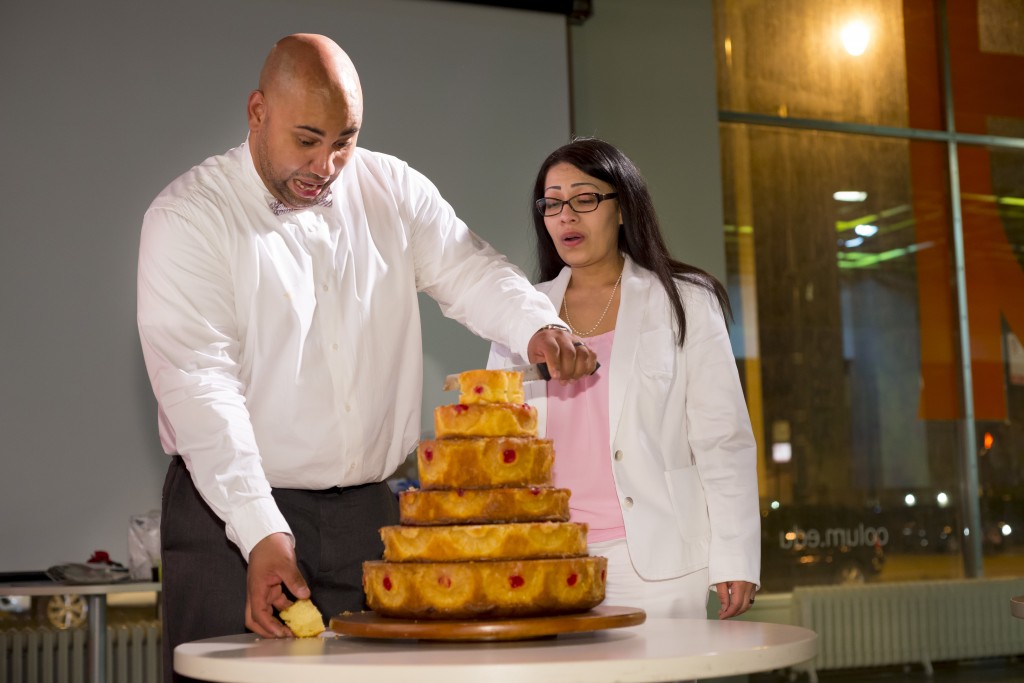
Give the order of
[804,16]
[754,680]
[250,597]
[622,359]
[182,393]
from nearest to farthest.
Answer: [250,597]
[182,393]
[622,359]
[754,680]
[804,16]

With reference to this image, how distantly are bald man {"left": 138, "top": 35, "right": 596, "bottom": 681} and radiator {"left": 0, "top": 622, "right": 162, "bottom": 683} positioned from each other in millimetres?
3336

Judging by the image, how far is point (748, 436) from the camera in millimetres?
2783

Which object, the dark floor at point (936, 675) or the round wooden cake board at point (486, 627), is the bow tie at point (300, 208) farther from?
the dark floor at point (936, 675)

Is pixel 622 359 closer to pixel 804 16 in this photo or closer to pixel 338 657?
pixel 338 657

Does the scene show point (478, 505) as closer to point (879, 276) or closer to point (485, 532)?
point (485, 532)

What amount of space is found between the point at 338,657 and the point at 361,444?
79cm

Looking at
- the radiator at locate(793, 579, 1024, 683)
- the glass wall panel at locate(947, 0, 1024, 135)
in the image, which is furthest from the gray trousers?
the glass wall panel at locate(947, 0, 1024, 135)

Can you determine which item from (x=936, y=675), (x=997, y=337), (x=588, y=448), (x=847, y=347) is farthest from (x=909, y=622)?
(x=588, y=448)

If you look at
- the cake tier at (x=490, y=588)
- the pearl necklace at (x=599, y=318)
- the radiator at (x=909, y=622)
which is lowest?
the radiator at (x=909, y=622)

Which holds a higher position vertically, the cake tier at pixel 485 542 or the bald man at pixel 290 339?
the bald man at pixel 290 339

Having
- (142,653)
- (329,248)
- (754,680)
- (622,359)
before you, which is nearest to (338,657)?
(329,248)

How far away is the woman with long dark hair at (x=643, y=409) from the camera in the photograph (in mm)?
2619

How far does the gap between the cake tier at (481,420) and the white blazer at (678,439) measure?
89 centimetres

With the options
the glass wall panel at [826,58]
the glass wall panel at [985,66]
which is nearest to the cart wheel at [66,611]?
the glass wall panel at [826,58]
